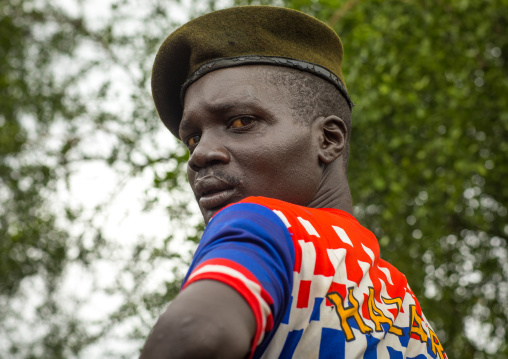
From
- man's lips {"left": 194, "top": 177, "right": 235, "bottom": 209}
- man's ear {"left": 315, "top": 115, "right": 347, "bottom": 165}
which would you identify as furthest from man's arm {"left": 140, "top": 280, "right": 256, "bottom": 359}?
man's ear {"left": 315, "top": 115, "right": 347, "bottom": 165}

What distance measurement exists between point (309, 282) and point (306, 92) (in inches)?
29.9

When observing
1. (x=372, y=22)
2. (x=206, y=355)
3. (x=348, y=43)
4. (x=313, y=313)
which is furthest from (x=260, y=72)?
(x=372, y=22)

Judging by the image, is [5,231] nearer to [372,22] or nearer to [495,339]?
[372,22]

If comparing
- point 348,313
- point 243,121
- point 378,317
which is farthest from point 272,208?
point 243,121

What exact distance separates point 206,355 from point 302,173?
0.89 metres

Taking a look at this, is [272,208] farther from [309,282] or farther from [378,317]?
[378,317]

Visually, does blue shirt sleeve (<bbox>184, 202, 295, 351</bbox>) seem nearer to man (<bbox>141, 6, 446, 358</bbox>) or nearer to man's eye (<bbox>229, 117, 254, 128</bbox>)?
man (<bbox>141, 6, 446, 358</bbox>)

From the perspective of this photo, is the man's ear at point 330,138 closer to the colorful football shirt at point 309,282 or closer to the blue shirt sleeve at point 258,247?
the colorful football shirt at point 309,282

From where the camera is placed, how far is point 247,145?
1.74m

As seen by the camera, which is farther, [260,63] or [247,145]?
[260,63]

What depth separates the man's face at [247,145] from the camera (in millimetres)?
1728

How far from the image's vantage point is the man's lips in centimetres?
171

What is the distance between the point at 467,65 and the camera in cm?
548

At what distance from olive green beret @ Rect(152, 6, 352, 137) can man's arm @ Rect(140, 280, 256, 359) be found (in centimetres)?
99
